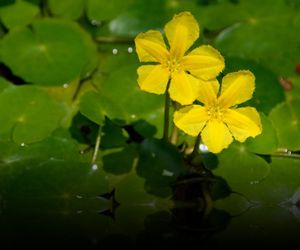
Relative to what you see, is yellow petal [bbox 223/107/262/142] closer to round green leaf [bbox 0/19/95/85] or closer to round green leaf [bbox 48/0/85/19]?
round green leaf [bbox 0/19/95/85]

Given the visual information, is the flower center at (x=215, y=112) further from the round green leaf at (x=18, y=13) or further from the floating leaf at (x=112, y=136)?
the round green leaf at (x=18, y=13)

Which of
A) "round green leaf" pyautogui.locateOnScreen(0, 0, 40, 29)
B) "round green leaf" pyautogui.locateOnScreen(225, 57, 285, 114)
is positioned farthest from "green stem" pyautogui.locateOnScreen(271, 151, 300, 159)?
"round green leaf" pyautogui.locateOnScreen(0, 0, 40, 29)

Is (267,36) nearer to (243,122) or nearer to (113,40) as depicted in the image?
(113,40)

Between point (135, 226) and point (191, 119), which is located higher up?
point (191, 119)

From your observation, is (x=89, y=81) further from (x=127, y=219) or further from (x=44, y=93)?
(x=127, y=219)

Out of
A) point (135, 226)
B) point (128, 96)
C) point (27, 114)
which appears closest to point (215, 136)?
point (135, 226)

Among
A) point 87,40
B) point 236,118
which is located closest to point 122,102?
point 87,40
